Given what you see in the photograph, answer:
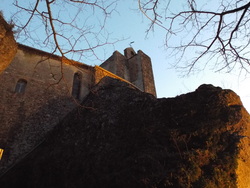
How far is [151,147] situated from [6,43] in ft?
9.77

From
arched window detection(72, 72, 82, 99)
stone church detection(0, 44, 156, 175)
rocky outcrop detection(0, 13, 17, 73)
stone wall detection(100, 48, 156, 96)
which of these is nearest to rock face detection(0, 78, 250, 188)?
stone church detection(0, 44, 156, 175)

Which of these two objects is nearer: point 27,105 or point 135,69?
point 27,105

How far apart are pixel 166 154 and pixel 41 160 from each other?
402 cm

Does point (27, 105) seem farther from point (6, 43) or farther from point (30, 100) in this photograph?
point (6, 43)

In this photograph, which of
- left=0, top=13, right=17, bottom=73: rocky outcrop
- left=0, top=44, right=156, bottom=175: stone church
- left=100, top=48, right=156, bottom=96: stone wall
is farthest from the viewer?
left=100, top=48, right=156, bottom=96: stone wall

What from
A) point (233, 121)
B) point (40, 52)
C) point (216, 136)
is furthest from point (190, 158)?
point (40, 52)

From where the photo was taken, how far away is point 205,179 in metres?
2.90

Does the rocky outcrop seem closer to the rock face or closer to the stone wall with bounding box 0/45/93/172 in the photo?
the rock face

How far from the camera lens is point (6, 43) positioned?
2.57 metres

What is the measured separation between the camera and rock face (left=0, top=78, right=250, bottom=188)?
10.1ft

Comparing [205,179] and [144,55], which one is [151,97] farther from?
[144,55]

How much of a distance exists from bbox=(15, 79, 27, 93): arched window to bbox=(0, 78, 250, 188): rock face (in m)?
3.67

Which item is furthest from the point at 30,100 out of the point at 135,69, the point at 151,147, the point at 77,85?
the point at 135,69

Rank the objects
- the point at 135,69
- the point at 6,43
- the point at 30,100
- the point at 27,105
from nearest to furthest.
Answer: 1. the point at 6,43
2. the point at 27,105
3. the point at 30,100
4. the point at 135,69
